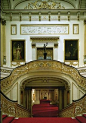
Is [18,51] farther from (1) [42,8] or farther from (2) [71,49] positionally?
(2) [71,49]

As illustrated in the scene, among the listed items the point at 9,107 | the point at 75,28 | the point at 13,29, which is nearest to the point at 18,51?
the point at 13,29

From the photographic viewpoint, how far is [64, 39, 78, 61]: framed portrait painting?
14.6 m

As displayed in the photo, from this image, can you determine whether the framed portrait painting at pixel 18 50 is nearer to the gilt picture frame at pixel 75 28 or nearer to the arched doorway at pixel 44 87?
the arched doorway at pixel 44 87

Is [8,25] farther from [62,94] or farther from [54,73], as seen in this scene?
[62,94]

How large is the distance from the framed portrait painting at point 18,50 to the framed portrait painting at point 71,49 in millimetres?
3673

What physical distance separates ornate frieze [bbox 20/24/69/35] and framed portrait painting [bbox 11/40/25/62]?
3.02 feet

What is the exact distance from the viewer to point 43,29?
48.1 ft

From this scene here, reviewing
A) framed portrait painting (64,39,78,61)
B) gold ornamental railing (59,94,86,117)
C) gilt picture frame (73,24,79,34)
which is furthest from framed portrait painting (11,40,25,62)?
gold ornamental railing (59,94,86,117)

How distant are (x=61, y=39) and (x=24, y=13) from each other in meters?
3.92

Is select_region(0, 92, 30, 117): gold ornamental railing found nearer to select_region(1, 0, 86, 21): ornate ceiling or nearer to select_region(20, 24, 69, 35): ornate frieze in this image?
select_region(20, 24, 69, 35): ornate frieze

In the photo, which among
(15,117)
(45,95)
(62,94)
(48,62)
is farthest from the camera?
(45,95)

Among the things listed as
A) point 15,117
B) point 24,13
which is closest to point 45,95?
point 24,13

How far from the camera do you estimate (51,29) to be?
578 inches

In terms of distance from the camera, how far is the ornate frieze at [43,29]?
1463 centimetres
